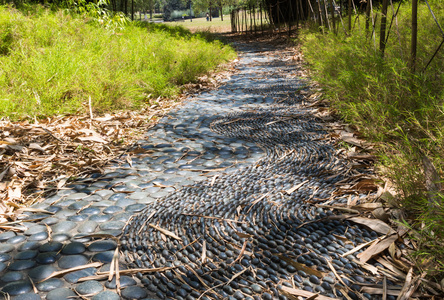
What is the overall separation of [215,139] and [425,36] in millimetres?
2551

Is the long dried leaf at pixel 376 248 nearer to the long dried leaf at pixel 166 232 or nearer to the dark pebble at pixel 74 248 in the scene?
the long dried leaf at pixel 166 232

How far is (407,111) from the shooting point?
2.26m

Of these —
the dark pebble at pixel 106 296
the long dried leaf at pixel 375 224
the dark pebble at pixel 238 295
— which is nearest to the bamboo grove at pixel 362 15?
the long dried leaf at pixel 375 224

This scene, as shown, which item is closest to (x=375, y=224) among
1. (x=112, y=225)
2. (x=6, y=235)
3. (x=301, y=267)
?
(x=301, y=267)

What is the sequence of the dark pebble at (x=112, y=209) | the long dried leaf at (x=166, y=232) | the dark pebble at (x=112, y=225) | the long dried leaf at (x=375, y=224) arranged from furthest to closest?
Result: the dark pebble at (x=112, y=209)
the dark pebble at (x=112, y=225)
the long dried leaf at (x=166, y=232)
the long dried leaf at (x=375, y=224)

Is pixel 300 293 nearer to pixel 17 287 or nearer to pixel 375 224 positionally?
pixel 375 224

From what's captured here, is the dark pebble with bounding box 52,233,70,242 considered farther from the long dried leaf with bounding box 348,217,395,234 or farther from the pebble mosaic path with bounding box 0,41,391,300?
the long dried leaf with bounding box 348,217,395,234

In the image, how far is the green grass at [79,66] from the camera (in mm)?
3967

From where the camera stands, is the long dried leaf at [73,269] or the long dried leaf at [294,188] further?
the long dried leaf at [294,188]

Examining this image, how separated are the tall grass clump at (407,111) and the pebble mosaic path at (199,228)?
314 mm

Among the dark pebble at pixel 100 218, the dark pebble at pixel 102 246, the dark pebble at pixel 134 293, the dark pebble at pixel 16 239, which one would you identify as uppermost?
the dark pebble at pixel 16 239

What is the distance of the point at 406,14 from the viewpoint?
4891mm

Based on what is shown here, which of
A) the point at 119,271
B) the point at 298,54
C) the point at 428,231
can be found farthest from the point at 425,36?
the point at 298,54

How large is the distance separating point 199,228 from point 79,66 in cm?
346
